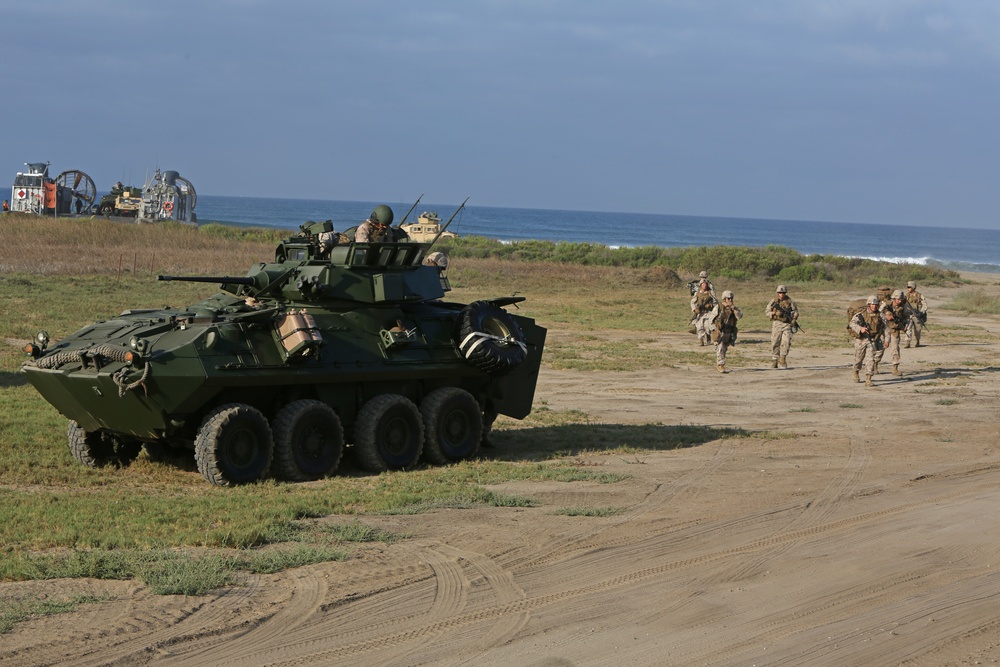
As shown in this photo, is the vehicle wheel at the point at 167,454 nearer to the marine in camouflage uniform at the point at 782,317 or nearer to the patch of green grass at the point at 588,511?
the patch of green grass at the point at 588,511

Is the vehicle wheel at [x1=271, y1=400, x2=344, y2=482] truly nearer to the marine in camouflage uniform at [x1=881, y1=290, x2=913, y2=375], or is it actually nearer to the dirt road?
the dirt road

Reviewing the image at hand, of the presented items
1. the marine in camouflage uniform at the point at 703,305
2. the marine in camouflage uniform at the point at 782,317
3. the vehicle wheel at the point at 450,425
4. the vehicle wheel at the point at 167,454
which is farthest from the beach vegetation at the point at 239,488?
the marine in camouflage uniform at the point at 782,317

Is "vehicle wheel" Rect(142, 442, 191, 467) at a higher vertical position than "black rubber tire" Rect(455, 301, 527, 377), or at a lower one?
lower

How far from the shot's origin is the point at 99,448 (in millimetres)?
12977

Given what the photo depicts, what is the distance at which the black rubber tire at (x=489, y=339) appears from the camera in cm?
1359

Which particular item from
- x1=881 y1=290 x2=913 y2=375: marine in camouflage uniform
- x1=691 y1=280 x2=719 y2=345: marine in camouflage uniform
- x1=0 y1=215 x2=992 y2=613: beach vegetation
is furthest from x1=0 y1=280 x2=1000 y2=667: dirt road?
x1=691 y1=280 x2=719 y2=345: marine in camouflage uniform

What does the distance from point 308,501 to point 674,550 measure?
127 inches

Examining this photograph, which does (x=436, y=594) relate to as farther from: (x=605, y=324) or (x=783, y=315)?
(x=605, y=324)

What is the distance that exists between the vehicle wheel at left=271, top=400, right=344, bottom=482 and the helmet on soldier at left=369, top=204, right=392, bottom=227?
8.69ft

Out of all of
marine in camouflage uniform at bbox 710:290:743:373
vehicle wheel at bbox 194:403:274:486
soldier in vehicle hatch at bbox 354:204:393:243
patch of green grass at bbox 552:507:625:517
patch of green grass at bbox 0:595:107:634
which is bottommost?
patch of green grass at bbox 0:595:107:634

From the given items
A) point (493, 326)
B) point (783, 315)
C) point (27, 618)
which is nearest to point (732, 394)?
point (783, 315)

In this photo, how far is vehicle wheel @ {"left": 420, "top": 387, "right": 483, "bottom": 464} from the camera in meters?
13.5

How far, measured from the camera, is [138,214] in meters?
67.9

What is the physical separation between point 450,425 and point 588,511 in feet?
9.91
